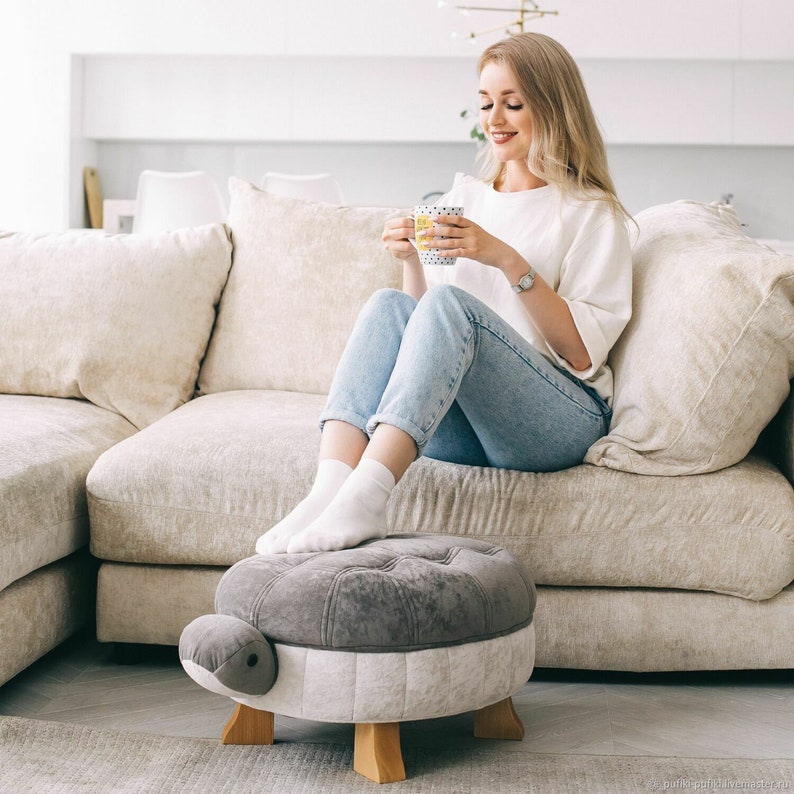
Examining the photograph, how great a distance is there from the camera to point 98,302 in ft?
7.77

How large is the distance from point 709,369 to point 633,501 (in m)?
0.25

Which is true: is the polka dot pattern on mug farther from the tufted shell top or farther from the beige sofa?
the tufted shell top

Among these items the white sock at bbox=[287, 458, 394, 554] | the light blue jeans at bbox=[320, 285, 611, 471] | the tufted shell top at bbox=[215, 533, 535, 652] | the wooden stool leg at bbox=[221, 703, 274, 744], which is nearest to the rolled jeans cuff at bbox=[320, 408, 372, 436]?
the light blue jeans at bbox=[320, 285, 611, 471]

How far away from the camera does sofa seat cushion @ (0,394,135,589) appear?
166cm

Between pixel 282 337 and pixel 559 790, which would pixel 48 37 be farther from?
pixel 559 790

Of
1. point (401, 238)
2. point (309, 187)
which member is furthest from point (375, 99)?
point (401, 238)

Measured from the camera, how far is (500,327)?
170 centimetres

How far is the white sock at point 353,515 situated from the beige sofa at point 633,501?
0.23m

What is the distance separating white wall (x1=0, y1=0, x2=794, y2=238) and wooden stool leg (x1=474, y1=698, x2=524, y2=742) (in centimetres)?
495

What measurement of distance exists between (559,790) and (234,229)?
164 cm

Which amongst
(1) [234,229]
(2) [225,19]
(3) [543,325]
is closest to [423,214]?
(3) [543,325]

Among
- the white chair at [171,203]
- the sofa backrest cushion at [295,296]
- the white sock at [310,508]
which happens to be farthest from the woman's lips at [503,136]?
the white chair at [171,203]

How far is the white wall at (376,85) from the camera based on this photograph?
5789 millimetres

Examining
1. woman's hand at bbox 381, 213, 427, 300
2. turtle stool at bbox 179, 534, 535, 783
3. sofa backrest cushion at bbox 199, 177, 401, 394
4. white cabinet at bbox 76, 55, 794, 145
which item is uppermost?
white cabinet at bbox 76, 55, 794, 145
